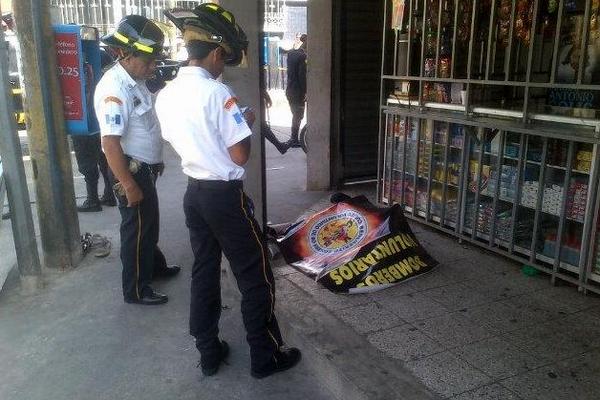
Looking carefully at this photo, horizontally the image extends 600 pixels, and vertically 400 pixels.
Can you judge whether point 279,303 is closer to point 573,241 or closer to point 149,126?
point 149,126

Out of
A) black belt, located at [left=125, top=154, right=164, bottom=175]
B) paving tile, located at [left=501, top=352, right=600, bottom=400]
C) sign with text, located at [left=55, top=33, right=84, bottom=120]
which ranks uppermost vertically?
sign with text, located at [left=55, top=33, right=84, bottom=120]

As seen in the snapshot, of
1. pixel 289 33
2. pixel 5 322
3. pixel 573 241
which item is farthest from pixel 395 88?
pixel 289 33

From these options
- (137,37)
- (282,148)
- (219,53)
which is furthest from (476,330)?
(282,148)

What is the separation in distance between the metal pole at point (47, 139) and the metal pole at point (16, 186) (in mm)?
248

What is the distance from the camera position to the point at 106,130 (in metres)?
3.53

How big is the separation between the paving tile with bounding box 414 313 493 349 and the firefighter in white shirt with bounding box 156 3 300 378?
3.02 feet

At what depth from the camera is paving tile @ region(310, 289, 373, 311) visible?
3598mm

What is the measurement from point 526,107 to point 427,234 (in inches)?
60.5

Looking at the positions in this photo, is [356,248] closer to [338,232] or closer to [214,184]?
[338,232]

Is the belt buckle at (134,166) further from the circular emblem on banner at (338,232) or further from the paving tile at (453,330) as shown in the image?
the paving tile at (453,330)

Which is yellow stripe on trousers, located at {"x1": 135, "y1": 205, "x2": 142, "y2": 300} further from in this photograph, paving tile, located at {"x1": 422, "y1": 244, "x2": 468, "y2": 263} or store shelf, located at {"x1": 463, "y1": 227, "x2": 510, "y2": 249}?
store shelf, located at {"x1": 463, "y1": 227, "x2": 510, "y2": 249}

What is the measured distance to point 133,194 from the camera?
12.0 feet

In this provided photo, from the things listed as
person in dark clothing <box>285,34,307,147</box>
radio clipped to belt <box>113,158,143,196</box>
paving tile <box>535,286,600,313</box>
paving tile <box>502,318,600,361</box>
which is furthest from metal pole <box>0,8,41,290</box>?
Answer: person in dark clothing <box>285,34,307,147</box>

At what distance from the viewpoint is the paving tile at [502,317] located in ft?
10.8
